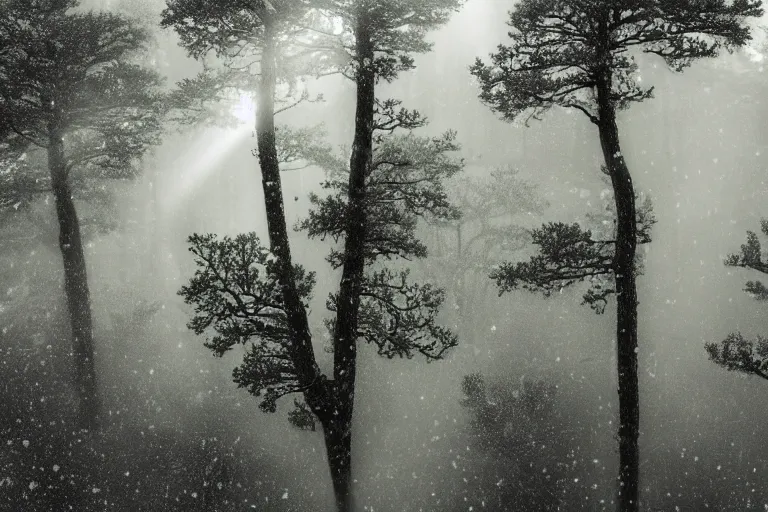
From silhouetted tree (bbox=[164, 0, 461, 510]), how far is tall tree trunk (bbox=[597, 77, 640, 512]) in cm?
306

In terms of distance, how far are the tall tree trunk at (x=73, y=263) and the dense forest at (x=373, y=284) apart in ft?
0.24

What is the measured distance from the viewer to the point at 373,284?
29.4ft

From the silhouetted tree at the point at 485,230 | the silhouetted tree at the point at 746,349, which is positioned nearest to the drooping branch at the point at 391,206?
the silhouetted tree at the point at 746,349

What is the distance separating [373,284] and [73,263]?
945 centimetres

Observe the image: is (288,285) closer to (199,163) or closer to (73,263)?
(73,263)

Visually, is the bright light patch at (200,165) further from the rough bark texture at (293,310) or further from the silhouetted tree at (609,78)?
the silhouetted tree at (609,78)

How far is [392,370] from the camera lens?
23.5 m

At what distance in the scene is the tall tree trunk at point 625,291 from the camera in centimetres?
822

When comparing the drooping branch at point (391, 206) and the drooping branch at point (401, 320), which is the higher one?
the drooping branch at point (391, 206)

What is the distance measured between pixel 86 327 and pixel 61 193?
12.2 feet

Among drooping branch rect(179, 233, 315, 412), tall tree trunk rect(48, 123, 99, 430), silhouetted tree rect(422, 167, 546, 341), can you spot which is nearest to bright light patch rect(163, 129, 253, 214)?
silhouetted tree rect(422, 167, 546, 341)

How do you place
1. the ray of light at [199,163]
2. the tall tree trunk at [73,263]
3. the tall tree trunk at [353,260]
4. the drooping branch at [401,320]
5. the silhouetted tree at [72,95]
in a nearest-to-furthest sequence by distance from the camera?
1. the tall tree trunk at [353,260]
2. the drooping branch at [401,320]
3. the silhouetted tree at [72,95]
4. the tall tree trunk at [73,263]
5. the ray of light at [199,163]

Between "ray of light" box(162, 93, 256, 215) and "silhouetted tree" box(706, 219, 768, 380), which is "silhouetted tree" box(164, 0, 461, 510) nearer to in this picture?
"silhouetted tree" box(706, 219, 768, 380)

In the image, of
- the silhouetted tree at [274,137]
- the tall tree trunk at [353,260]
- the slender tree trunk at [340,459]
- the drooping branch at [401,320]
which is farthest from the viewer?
the slender tree trunk at [340,459]
